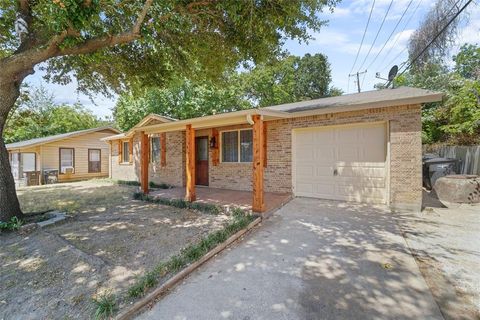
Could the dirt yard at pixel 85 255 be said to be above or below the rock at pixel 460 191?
below

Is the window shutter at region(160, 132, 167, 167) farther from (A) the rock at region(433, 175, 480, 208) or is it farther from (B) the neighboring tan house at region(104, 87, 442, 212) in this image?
(A) the rock at region(433, 175, 480, 208)

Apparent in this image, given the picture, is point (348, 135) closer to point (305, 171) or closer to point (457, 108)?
point (305, 171)

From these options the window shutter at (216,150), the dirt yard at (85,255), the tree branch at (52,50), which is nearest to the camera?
the dirt yard at (85,255)

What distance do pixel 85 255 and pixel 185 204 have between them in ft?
11.1

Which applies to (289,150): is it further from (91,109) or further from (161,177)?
(91,109)

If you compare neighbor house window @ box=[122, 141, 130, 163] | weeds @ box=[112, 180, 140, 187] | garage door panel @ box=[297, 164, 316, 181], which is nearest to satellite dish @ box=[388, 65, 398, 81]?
garage door panel @ box=[297, 164, 316, 181]

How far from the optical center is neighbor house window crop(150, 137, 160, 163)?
1193cm

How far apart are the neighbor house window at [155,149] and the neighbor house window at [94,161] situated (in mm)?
8450

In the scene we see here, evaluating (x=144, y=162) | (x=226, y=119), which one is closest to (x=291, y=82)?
(x=144, y=162)

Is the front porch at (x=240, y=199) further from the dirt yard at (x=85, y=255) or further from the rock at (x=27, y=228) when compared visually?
the rock at (x=27, y=228)

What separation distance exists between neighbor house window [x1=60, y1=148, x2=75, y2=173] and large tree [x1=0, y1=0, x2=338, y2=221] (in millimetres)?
9915

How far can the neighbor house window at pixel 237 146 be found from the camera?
868 cm

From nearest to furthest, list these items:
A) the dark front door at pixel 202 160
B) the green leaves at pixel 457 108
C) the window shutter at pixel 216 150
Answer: the window shutter at pixel 216 150
the dark front door at pixel 202 160
the green leaves at pixel 457 108

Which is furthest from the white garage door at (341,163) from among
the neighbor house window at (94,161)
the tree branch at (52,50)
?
the neighbor house window at (94,161)
